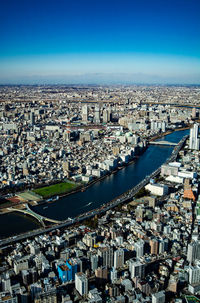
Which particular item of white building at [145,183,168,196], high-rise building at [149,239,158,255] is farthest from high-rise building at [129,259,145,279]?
white building at [145,183,168,196]

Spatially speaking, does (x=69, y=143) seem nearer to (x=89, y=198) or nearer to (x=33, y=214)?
(x=89, y=198)

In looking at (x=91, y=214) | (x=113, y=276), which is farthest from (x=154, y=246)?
(x=91, y=214)

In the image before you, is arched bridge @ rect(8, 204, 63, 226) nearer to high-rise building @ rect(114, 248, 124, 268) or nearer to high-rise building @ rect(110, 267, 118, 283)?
high-rise building @ rect(114, 248, 124, 268)

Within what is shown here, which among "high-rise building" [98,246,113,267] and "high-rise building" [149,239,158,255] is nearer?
"high-rise building" [98,246,113,267]

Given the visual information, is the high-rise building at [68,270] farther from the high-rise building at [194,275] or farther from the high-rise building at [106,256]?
the high-rise building at [194,275]

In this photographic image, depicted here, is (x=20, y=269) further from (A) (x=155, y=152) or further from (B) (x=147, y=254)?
(A) (x=155, y=152)
